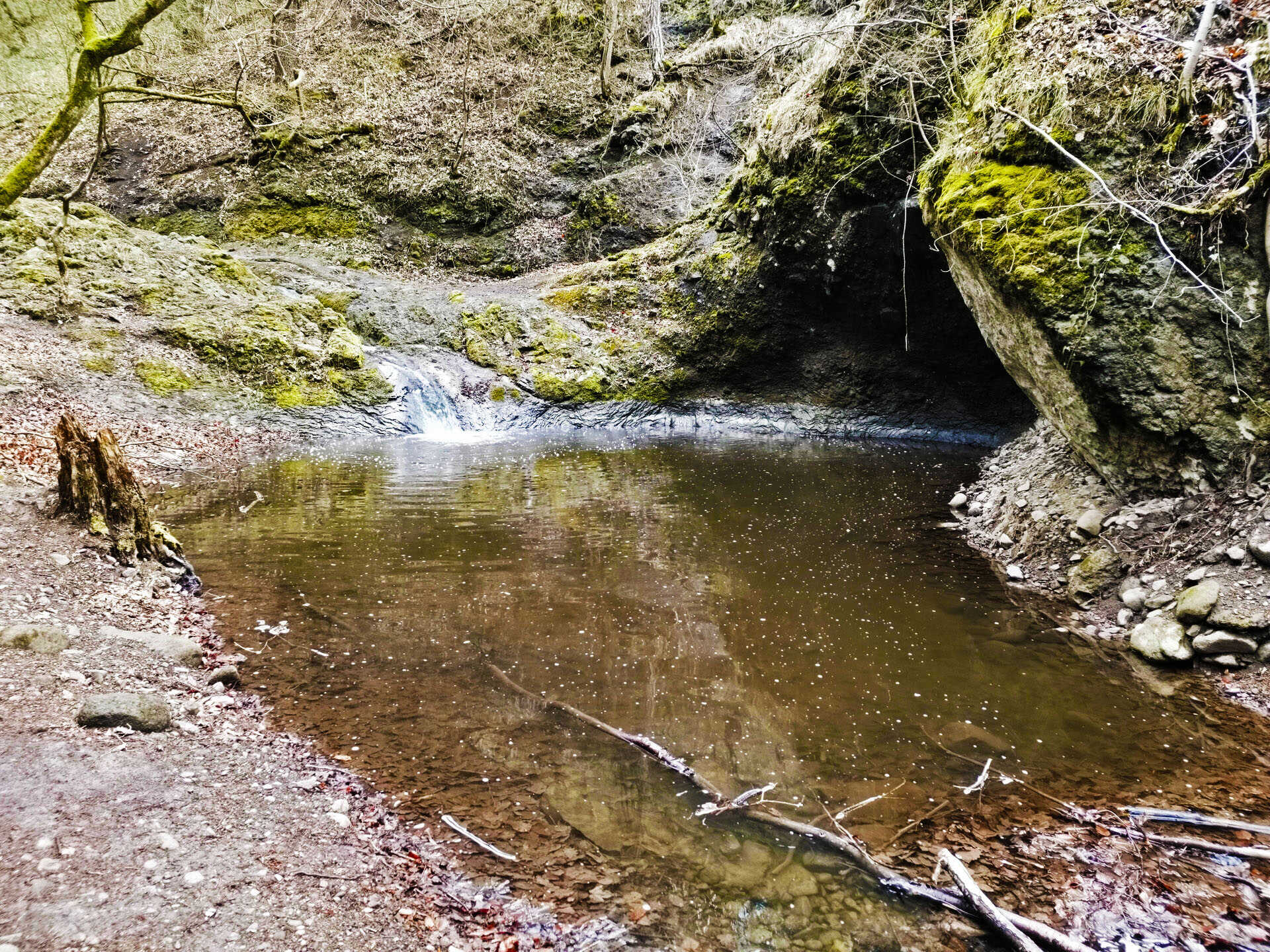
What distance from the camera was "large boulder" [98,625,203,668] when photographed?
13.8ft

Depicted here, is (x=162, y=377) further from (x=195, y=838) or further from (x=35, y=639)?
(x=195, y=838)

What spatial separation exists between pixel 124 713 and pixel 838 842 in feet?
11.6

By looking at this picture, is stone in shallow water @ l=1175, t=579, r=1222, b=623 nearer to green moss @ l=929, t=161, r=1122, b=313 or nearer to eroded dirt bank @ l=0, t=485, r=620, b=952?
green moss @ l=929, t=161, r=1122, b=313

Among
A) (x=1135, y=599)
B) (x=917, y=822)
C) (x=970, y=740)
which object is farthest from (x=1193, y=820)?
(x=1135, y=599)

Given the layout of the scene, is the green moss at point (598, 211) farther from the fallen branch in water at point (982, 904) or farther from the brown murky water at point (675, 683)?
the fallen branch in water at point (982, 904)

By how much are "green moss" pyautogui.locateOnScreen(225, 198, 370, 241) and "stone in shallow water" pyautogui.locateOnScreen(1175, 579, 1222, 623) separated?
2373 cm

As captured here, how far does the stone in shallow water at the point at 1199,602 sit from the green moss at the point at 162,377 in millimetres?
16567

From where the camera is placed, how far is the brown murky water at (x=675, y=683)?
3.00 metres

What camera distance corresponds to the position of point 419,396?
16781mm

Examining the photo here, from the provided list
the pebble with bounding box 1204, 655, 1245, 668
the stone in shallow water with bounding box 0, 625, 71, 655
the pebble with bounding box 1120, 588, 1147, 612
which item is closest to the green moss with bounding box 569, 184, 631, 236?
the pebble with bounding box 1120, 588, 1147, 612

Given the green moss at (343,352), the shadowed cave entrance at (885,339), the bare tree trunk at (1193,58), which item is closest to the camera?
the bare tree trunk at (1193,58)

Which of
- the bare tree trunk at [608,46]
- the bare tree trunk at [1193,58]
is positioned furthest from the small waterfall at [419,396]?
the bare tree trunk at [1193,58]

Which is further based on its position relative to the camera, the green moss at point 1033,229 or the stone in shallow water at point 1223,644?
the green moss at point 1033,229

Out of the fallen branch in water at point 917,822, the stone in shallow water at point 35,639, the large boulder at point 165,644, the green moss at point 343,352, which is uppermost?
the green moss at point 343,352
